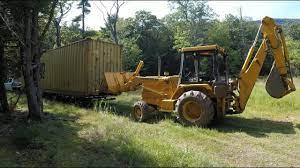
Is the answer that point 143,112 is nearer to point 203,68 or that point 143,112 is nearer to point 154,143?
point 203,68

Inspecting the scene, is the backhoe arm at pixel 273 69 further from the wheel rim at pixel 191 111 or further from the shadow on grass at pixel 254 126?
the wheel rim at pixel 191 111

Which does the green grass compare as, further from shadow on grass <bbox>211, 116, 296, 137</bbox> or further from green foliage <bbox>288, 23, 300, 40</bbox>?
green foliage <bbox>288, 23, 300, 40</bbox>

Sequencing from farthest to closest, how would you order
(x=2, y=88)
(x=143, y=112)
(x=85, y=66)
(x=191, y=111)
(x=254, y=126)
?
(x=85, y=66), (x=2, y=88), (x=143, y=112), (x=191, y=111), (x=254, y=126)

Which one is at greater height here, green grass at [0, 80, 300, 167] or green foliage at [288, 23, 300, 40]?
green foliage at [288, 23, 300, 40]

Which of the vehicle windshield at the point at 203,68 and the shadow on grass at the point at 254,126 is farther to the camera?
the vehicle windshield at the point at 203,68

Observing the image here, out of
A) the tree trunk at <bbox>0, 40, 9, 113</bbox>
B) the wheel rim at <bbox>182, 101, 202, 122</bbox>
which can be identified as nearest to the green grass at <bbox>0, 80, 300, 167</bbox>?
the wheel rim at <bbox>182, 101, 202, 122</bbox>

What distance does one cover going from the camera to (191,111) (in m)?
13.6

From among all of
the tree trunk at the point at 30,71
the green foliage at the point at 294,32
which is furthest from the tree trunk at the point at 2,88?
the green foliage at the point at 294,32

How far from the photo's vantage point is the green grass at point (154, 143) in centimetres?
836

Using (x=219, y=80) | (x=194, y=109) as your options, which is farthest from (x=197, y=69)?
(x=194, y=109)

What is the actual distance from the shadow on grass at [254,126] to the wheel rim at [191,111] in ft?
2.14

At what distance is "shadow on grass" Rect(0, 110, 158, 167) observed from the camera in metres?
8.18

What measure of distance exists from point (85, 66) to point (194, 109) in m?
7.35

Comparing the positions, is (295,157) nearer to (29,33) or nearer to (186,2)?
(29,33)
